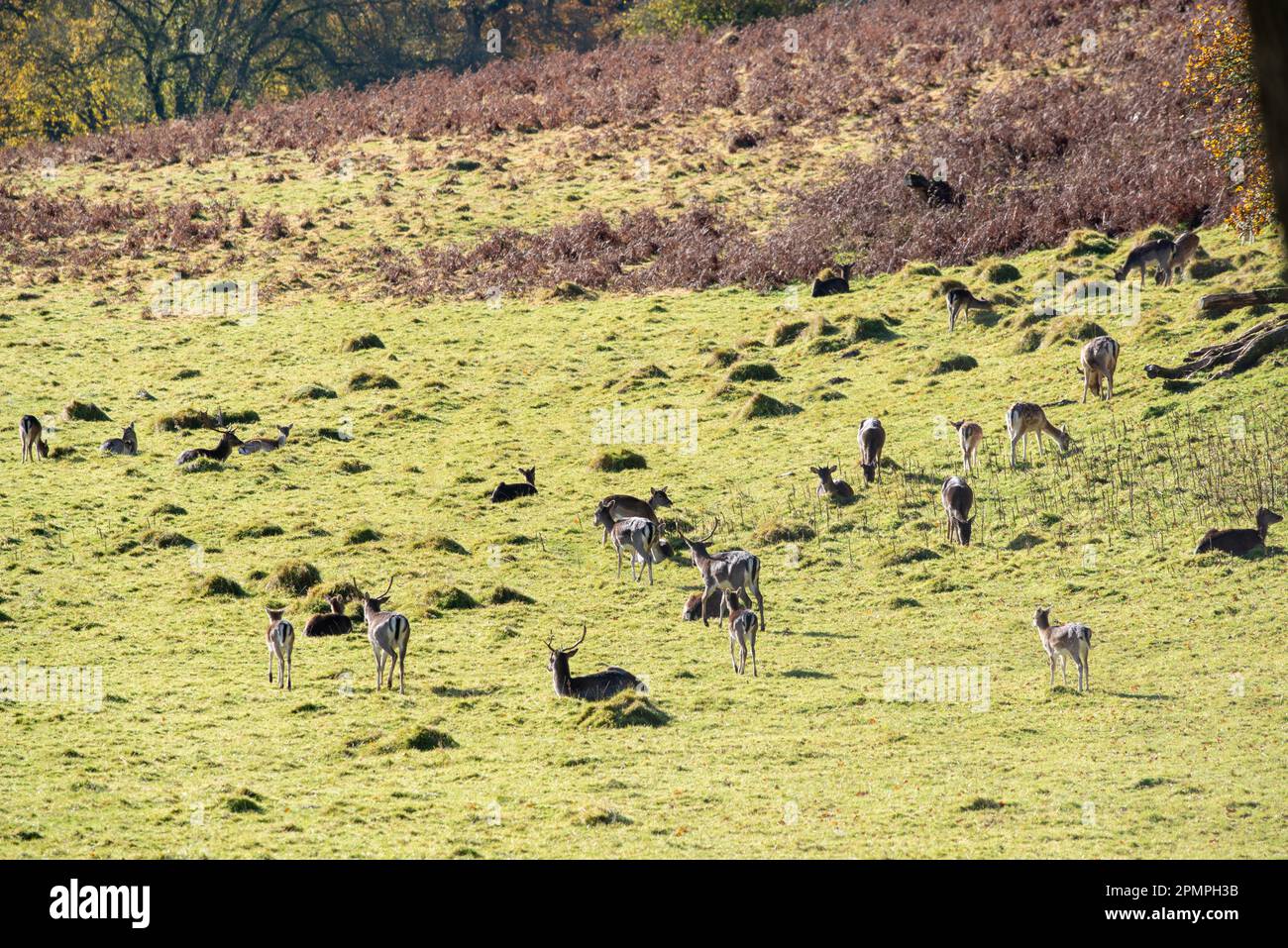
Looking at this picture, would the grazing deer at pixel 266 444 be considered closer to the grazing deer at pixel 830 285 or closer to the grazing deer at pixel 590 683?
the grazing deer at pixel 590 683

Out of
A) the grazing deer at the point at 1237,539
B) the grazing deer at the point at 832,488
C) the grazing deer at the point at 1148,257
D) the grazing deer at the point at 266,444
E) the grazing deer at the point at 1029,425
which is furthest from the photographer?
the grazing deer at the point at 1148,257

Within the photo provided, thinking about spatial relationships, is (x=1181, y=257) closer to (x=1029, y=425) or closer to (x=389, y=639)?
(x=1029, y=425)

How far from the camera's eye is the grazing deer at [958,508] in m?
22.6

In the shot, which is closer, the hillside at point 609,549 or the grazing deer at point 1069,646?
the hillside at point 609,549

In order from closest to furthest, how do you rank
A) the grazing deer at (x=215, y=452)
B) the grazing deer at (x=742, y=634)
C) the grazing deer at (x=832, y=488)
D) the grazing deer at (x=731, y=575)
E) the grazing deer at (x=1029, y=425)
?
the grazing deer at (x=742, y=634) → the grazing deer at (x=731, y=575) → the grazing deer at (x=832, y=488) → the grazing deer at (x=1029, y=425) → the grazing deer at (x=215, y=452)

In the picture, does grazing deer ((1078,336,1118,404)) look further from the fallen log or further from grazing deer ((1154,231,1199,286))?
grazing deer ((1154,231,1199,286))

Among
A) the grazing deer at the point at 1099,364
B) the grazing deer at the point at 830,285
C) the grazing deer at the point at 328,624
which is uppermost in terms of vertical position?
the grazing deer at the point at 830,285

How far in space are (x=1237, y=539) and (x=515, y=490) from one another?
40.4ft

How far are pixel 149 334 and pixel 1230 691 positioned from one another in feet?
100

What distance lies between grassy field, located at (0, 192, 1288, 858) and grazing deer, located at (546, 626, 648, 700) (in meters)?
0.35

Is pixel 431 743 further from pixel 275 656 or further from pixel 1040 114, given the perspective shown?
pixel 1040 114

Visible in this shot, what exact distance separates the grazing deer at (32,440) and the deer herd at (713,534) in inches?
0.8

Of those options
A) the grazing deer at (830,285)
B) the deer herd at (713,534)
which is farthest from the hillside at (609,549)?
the grazing deer at (830,285)
